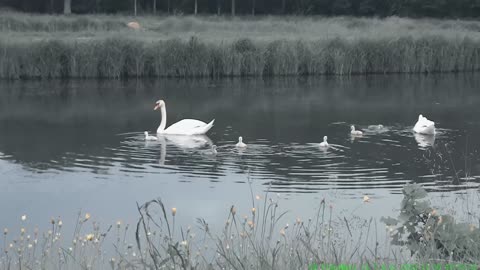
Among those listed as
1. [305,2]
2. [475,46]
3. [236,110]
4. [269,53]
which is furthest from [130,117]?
[305,2]

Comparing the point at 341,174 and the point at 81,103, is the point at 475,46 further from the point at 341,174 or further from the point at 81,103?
the point at 341,174

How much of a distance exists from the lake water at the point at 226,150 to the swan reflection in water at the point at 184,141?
56 mm

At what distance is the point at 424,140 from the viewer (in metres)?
15.0

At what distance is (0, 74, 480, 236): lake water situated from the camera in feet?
34.2

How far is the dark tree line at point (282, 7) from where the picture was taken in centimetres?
5294

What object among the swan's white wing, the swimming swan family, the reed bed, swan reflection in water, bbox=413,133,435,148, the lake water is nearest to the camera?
the lake water

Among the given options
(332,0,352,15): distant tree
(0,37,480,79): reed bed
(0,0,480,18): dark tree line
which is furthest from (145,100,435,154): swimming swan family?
(332,0,352,15): distant tree

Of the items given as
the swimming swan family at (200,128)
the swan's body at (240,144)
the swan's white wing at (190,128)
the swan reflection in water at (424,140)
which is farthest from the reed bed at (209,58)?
the swan's body at (240,144)

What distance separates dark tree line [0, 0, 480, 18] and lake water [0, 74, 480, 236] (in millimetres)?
28931

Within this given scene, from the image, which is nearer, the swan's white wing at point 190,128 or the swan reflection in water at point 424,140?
the swan reflection in water at point 424,140

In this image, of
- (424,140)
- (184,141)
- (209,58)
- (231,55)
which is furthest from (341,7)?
(184,141)

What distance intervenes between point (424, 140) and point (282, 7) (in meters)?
41.1

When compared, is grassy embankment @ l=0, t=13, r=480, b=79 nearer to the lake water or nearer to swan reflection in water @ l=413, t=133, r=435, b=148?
the lake water

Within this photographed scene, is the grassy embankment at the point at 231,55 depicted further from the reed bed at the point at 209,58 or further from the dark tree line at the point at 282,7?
the dark tree line at the point at 282,7
